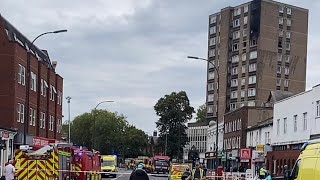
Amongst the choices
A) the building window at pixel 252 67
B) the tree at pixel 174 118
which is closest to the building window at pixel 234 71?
the building window at pixel 252 67

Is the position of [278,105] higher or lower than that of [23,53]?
lower

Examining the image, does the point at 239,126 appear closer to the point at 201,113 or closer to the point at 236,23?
the point at 236,23

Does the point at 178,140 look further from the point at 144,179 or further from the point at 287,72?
the point at 144,179

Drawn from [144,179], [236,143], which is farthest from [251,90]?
[144,179]

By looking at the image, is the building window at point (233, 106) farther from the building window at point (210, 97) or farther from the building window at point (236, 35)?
the building window at point (236, 35)

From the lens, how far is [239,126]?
3086 inches

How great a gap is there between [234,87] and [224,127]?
34.6 meters

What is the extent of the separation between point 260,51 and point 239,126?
130 ft

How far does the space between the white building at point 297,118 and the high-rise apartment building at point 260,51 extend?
55.0 metres

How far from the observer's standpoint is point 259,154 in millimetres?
58688

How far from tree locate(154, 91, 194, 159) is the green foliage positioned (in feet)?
47.9

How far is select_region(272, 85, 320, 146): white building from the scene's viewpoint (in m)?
46.6

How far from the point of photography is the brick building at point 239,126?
3000 inches

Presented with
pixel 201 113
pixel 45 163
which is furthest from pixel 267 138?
pixel 201 113
